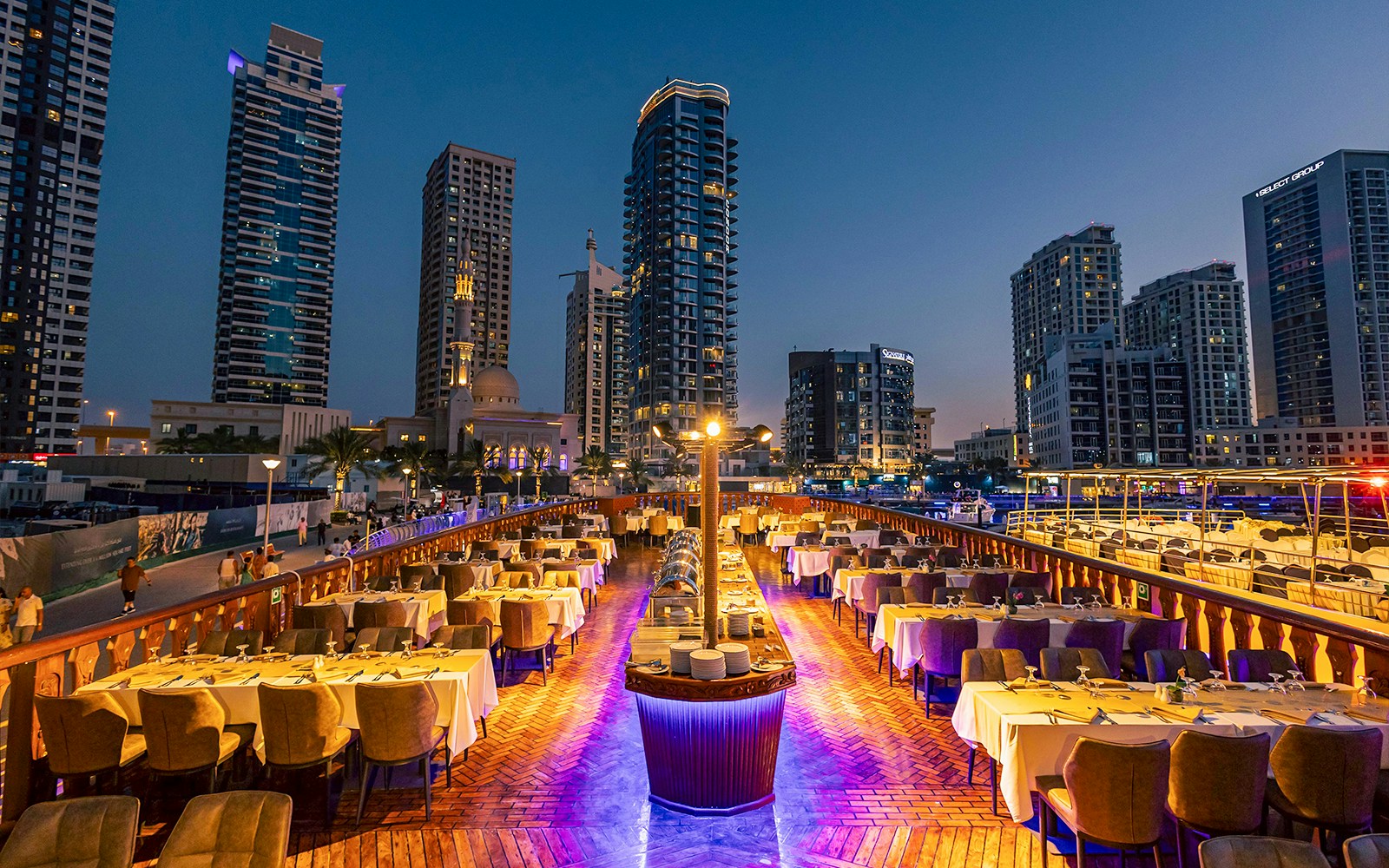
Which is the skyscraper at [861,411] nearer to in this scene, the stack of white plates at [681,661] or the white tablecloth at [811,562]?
the white tablecloth at [811,562]

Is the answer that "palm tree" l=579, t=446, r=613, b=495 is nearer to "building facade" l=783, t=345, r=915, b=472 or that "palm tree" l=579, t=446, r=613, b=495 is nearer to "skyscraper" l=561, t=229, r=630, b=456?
"building facade" l=783, t=345, r=915, b=472

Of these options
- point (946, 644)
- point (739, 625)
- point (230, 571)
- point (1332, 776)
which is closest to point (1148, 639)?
point (946, 644)

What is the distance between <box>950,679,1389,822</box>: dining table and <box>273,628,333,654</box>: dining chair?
504cm

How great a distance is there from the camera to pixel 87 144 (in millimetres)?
76438

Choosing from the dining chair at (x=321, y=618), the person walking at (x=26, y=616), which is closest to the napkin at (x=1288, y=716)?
the dining chair at (x=321, y=618)

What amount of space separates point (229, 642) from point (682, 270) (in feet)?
254

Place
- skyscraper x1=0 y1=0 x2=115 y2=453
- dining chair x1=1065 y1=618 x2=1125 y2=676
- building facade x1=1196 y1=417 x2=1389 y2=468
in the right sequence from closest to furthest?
dining chair x1=1065 y1=618 x2=1125 y2=676 < skyscraper x1=0 y1=0 x2=115 y2=453 < building facade x1=1196 y1=417 x2=1389 y2=468

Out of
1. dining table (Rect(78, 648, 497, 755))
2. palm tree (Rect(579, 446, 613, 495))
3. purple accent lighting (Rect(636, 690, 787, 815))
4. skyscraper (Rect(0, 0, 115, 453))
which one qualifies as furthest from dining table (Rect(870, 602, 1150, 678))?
skyscraper (Rect(0, 0, 115, 453))

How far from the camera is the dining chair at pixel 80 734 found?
11.6 ft

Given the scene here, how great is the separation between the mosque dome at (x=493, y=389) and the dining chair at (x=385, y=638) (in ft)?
245

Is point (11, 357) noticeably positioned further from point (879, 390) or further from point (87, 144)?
point (879, 390)

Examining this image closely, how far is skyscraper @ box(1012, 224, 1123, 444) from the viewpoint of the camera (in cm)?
11338

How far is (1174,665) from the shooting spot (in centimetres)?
478

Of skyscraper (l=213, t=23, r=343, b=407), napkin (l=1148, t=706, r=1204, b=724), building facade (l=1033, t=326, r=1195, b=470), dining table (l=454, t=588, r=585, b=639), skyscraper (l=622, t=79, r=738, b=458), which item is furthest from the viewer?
skyscraper (l=213, t=23, r=343, b=407)
